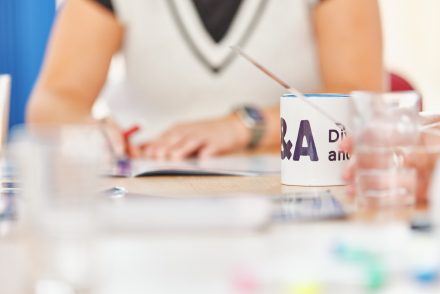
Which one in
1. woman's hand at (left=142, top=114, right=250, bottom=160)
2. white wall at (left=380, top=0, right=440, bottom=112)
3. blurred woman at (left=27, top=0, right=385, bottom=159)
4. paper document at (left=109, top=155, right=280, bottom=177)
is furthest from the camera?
white wall at (left=380, top=0, right=440, bottom=112)

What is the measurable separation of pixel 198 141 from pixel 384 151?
33.8 inches

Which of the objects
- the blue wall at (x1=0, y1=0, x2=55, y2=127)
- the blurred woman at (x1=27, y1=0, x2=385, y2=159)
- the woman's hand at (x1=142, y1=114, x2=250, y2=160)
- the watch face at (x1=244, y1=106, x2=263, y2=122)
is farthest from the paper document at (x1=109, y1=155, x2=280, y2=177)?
the blue wall at (x1=0, y1=0, x2=55, y2=127)

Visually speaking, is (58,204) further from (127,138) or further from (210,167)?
(127,138)

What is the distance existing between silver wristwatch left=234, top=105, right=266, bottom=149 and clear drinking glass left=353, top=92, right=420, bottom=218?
0.98 meters

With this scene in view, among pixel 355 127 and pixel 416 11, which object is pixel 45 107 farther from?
pixel 416 11

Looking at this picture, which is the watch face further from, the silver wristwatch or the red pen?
the red pen

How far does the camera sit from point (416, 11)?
5.24 meters

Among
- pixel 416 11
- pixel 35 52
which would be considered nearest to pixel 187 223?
pixel 35 52

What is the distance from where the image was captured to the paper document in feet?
3.98

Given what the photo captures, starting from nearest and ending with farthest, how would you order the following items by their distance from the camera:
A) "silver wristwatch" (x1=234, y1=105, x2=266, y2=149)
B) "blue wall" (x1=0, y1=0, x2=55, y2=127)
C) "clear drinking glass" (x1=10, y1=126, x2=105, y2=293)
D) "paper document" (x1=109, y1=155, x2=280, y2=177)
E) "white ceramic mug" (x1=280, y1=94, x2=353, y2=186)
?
"clear drinking glass" (x1=10, y1=126, x2=105, y2=293) < "white ceramic mug" (x1=280, y1=94, x2=353, y2=186) < "paper document" (x1=109, y1=155, x2=280, y2=177) < "silver wristwatch" (x1=234, y1=105, x2=266, y2=149) < "blue wall" (x1=0, y1=0, x2=55, y2=127)

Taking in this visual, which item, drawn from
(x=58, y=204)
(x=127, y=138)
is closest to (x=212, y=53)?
(x=127, y=138)

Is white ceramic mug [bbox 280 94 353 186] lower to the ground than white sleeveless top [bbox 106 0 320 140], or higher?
lower

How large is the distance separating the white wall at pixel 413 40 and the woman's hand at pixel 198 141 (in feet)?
11.8

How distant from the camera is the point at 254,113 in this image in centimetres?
186
